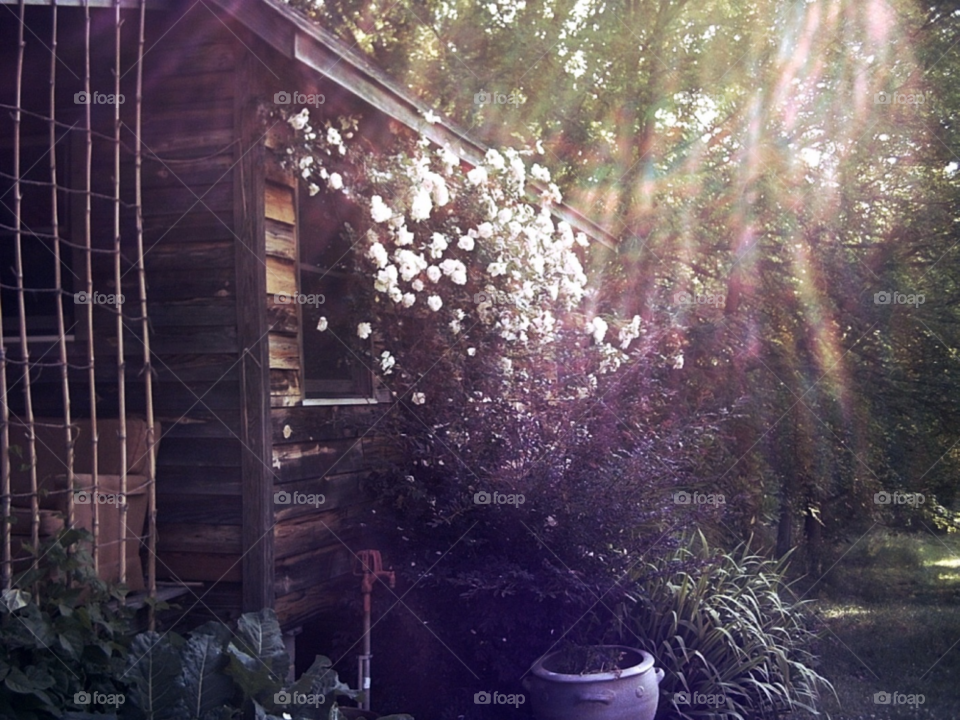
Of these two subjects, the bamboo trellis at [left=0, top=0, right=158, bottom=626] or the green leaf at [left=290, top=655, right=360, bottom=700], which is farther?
the bamboo trellis at [left=0, top=0, right=158, bottom=626]

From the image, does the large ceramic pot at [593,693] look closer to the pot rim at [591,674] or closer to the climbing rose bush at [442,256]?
the pot rim at [591,674]

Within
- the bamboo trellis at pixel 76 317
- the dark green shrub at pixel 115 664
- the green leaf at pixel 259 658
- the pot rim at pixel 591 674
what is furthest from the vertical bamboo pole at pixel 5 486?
the pot rim at pixel 591 674

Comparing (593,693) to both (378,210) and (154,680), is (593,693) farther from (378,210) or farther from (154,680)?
(378,210)

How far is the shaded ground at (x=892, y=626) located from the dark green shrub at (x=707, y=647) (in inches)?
23.7

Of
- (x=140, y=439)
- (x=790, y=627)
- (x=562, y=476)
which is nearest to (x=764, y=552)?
(x=790, y=627)

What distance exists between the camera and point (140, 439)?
5.06 meters

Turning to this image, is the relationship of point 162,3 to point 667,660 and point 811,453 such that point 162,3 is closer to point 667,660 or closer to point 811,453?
point 667,660

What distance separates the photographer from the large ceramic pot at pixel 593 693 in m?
4.95

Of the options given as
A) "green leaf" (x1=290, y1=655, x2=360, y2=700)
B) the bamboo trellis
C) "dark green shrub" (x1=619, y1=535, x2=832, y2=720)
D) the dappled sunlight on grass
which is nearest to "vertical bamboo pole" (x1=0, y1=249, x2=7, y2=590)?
the bamboo trellis

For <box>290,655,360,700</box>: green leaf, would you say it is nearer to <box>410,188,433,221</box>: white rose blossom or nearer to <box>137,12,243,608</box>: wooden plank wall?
<box>137,12,243,608</box>: wooden plank wall

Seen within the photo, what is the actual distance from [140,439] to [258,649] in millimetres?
1630

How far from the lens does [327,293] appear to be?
238 inches

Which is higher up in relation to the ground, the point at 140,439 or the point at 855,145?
the point at 855,145

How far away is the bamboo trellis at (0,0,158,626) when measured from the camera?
4047mm
